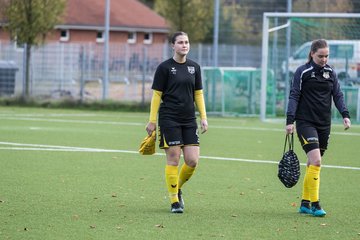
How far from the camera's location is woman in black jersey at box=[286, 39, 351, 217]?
11102 mm

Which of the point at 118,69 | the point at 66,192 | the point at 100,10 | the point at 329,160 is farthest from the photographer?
the point at 100,10

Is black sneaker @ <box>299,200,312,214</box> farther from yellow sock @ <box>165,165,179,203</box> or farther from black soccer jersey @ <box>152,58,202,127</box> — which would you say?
black soccer jersey @ <box>152,58,202,127</box>

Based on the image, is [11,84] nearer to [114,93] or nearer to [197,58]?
[114,93]

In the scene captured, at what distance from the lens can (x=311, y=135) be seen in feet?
36.4

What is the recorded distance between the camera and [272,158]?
17.8 meters

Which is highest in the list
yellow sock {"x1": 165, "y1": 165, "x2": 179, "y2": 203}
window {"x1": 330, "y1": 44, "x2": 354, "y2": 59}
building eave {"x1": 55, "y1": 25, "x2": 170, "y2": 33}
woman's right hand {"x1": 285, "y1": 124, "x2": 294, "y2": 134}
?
building eave {"x1": 55, "y1": 25, "x2": 170, "y2": 33}

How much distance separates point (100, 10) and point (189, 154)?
5037cm

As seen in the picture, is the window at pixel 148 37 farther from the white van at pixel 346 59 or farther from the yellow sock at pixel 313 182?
the yellow sock at pixel 313 182

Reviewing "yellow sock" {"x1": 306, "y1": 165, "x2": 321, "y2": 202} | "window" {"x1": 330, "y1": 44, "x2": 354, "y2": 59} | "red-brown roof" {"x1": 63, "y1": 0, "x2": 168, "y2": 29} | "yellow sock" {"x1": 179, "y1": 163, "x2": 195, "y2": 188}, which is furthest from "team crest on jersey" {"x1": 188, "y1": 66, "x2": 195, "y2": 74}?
"red-brown roof" {"x1": 63, "y1": 0, "x2": 168, "y2": 29}

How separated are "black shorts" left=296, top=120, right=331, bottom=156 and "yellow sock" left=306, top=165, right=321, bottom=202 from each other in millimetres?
224

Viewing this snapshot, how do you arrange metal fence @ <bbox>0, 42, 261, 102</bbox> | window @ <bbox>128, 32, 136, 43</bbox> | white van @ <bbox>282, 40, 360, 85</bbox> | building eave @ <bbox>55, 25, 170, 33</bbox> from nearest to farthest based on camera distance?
1. white van @ <bbox>282, 40, 360, 85</bbox>
2. metal fence @ <bbox>0, 42, 261, 102</bbox>
3. building eave @ <bbox>55, 25, 170, 33</bbox>
4. window @ <bbox>128, 32, 136, 43</bbox>

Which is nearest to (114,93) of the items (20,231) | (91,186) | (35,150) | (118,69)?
(118,69)

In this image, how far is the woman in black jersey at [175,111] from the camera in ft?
36.4

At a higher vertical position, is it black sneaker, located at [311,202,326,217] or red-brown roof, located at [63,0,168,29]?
red-brown roof, located at [63,0,168,29]
